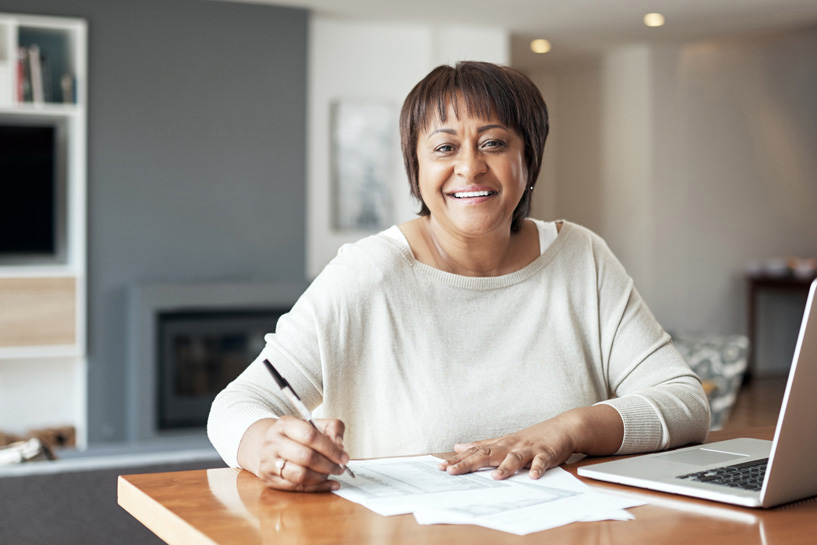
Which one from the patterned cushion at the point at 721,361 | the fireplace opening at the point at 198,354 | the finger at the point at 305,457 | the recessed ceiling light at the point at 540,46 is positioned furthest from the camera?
the recessed ceiling light at the point at 540,46

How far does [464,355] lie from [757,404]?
528 centimetres

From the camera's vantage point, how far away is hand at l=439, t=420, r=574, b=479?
3.52 ft

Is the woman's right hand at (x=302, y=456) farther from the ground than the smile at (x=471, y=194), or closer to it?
closer to it

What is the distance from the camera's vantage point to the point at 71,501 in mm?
1876

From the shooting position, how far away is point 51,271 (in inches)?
187

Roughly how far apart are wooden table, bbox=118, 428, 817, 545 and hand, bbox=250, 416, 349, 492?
1 centimetres

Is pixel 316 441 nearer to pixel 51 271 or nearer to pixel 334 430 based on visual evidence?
pixel 334 430

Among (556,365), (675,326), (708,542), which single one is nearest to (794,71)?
(675,326)

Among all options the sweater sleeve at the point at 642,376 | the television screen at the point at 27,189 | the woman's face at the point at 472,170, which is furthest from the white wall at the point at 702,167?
the woman's face at the point at 472,170

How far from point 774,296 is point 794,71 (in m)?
1.81

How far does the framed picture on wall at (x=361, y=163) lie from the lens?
18.7 feet

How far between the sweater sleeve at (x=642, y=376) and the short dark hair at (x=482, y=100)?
0.86ft

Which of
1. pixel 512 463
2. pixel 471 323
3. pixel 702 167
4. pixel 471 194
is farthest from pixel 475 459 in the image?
pixel 702 167

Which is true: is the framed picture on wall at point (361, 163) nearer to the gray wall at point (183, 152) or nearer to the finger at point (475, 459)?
the gray wall at point (183, 152)
